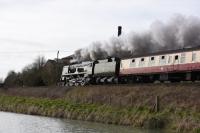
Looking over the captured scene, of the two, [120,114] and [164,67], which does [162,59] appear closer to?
[164,67]

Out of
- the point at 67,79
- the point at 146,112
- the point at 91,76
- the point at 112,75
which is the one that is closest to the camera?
the point at 146,112

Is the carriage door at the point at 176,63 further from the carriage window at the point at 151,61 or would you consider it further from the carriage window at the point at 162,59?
the carriage window at the point at 151,61

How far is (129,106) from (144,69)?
9.39 meters

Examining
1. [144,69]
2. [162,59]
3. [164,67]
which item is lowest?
[144,69]

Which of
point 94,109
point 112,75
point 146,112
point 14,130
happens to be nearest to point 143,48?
point 112,75

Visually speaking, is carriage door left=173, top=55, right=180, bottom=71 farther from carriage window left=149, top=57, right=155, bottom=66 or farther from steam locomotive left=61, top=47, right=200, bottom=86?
carriage window left=149, top=57, right=155, bottom=66

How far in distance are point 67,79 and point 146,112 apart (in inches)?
1256

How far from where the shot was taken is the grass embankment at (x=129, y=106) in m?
30.8

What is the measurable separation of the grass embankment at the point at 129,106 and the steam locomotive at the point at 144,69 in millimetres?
3415

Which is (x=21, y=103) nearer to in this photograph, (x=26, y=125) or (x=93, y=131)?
(x=26, y=125)

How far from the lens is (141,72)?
47062 millimetres

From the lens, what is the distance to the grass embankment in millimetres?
30812

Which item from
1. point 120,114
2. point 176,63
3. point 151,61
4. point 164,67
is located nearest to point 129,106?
point 120,114

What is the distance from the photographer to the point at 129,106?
37.7m
